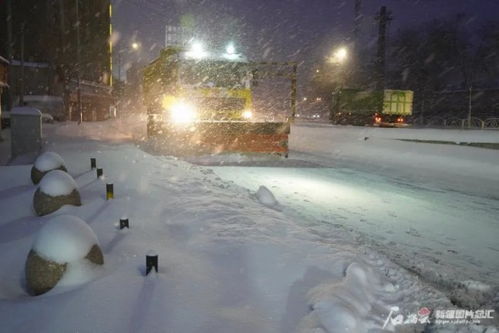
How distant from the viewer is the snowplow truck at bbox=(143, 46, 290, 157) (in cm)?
1262

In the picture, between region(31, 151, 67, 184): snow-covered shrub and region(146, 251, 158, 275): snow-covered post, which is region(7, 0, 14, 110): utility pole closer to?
region(31, 151, 67, 184): snow-covered shrub

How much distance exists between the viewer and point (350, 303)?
3.58m

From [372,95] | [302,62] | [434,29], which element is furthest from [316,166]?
[302,62]

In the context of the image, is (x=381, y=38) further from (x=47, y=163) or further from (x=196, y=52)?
(x=47, y=163)

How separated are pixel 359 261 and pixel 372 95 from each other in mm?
32677

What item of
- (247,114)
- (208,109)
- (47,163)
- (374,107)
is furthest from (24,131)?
(374,107)

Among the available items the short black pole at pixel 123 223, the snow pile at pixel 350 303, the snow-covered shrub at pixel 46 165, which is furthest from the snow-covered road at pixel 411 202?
the snow-covered shrub at pixel 46 165

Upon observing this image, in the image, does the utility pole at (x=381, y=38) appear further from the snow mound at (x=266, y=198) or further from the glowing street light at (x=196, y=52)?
the snow mound at (x=266, y=198)

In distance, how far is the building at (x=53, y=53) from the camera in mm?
29672

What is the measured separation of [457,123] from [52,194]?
37822 millimetres

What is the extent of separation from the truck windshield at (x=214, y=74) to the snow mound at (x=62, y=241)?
10010 millimetres

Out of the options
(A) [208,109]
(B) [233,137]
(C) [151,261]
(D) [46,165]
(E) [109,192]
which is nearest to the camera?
(C) [151,261]

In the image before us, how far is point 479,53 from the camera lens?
178 feet

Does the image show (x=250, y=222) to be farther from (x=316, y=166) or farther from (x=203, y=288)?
(x=316, y=166)
